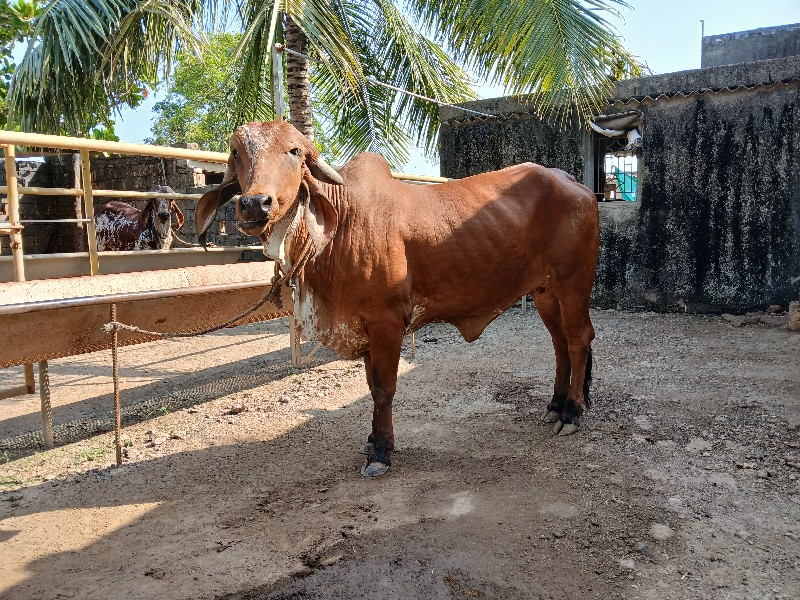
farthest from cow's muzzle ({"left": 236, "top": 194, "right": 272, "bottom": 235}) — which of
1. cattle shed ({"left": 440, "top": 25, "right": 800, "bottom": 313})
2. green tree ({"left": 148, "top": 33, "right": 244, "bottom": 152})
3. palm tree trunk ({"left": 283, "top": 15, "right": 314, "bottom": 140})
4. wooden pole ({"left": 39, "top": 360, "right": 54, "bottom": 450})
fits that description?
green tree ({"left": 148, "top": 33, "right": 244, "bottom": 152})

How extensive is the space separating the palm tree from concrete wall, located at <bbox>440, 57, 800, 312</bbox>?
40.5 inches

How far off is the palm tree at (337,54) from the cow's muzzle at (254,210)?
376 centimetres

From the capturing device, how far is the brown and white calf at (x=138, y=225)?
874 cm

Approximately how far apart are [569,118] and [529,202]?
5574 millimetres

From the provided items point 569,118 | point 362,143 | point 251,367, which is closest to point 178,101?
point 362,143

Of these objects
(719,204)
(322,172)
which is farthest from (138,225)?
(719,204)

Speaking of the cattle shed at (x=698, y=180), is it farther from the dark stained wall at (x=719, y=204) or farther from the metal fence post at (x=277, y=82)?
the metal fence post at (x=277, y=82)

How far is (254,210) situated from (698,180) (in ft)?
→ 23.5

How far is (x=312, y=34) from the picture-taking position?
6.63m

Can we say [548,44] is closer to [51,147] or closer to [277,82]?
[277,82]

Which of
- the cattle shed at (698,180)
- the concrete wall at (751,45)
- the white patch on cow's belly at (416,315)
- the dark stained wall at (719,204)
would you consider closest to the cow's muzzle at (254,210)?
the white patch on cow's belly at (416,315)

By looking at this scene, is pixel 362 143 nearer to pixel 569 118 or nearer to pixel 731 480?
pixel 569 118

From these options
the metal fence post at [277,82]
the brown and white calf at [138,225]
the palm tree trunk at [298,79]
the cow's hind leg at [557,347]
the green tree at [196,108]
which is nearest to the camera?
the cow's hind leg at [557,347]

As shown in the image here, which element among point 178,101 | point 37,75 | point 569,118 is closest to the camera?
point 37,75
